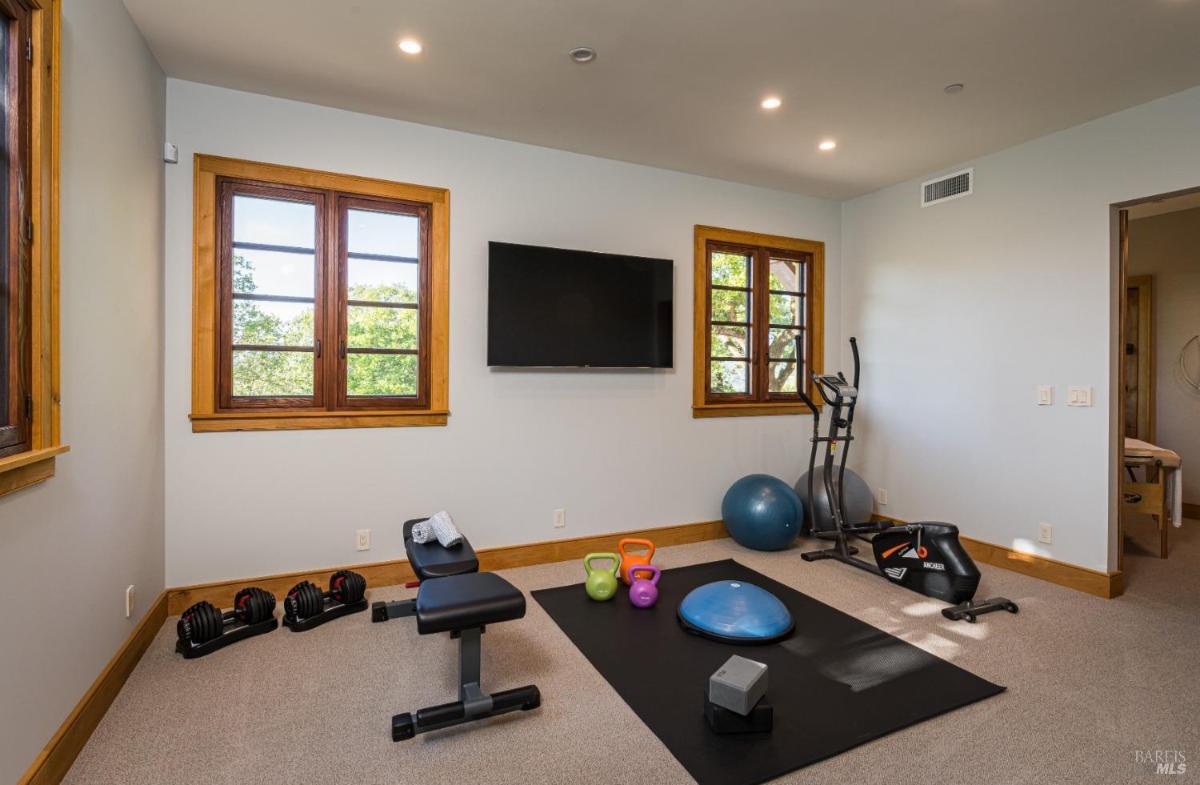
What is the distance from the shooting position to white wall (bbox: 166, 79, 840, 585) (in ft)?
11.0

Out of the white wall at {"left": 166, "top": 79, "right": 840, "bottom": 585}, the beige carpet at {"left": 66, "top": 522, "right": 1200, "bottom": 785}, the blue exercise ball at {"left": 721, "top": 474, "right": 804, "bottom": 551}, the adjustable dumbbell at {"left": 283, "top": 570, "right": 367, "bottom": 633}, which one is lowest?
the beige carpet at {"left": 66, "top": 522, "right": 1200, "bottom": 785}

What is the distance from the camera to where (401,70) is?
317 centimetres

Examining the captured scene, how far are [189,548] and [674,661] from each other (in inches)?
105

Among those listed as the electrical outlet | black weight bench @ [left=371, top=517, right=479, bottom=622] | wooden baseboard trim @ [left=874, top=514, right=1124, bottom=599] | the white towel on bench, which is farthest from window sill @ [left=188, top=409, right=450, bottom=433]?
the electrical outlet

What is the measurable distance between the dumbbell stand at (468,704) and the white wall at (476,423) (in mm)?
1623

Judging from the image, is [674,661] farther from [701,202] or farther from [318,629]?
[701,202]

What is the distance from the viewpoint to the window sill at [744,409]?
4853mm

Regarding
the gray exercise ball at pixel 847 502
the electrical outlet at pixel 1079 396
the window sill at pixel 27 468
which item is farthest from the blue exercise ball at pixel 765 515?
the window sill at pixel 27 468

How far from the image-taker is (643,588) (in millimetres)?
3443

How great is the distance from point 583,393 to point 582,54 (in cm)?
217

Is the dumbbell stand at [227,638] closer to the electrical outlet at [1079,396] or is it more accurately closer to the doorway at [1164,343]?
the electrical outlet at [1079,396]

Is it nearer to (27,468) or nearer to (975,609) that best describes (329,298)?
(27,468)

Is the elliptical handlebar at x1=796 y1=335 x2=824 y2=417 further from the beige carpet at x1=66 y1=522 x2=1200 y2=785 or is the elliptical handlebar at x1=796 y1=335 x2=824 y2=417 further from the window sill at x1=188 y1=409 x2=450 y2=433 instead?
the window sill at x1=188 y1=409 x2=450 y2=433

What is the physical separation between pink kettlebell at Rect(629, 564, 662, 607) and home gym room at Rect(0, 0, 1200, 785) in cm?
7
